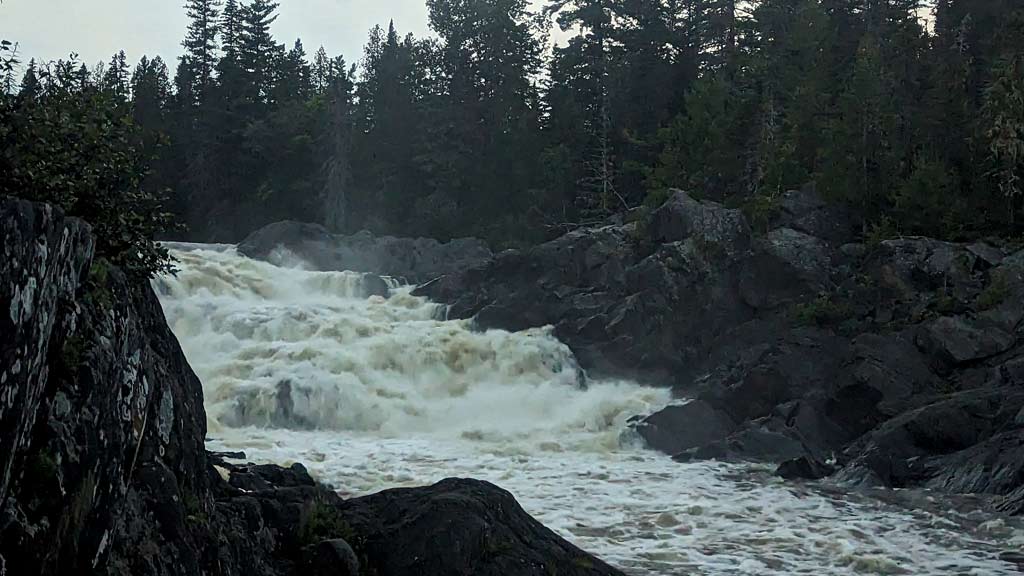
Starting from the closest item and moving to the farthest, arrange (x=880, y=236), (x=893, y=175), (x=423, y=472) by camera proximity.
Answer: (x=423, y=472)
(x=880, y=236)
(x=893, y=175)

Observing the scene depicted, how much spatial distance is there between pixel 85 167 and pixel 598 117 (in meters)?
37.6

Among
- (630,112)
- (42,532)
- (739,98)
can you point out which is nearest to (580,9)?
(630,112)

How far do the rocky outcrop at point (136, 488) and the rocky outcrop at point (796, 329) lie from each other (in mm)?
10432

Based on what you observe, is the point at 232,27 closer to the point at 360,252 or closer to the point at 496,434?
the point at 360,252

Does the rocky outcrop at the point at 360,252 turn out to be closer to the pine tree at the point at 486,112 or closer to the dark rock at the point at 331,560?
the pine tree at the point at 486,112

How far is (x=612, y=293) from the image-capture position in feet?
94.2

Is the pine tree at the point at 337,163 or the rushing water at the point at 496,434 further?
the pine tree at the point at 337,163

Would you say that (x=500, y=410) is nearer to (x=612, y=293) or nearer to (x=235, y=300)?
(x=612, y=293)

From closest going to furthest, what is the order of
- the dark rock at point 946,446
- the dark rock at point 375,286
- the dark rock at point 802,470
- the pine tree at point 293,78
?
the dark rock at point 946,446 → the dark rock at point 802,470 → the dark rock at point 375,286 → the pine tree at point 293,78

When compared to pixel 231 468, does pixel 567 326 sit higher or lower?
higher

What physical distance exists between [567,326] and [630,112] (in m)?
19.4

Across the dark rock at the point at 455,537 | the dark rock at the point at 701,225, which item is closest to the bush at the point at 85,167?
the dark rock at the point at 455,537

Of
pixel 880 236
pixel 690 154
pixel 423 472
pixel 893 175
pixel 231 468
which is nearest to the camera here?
pixel 231 468

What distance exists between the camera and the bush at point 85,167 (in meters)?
7.23
